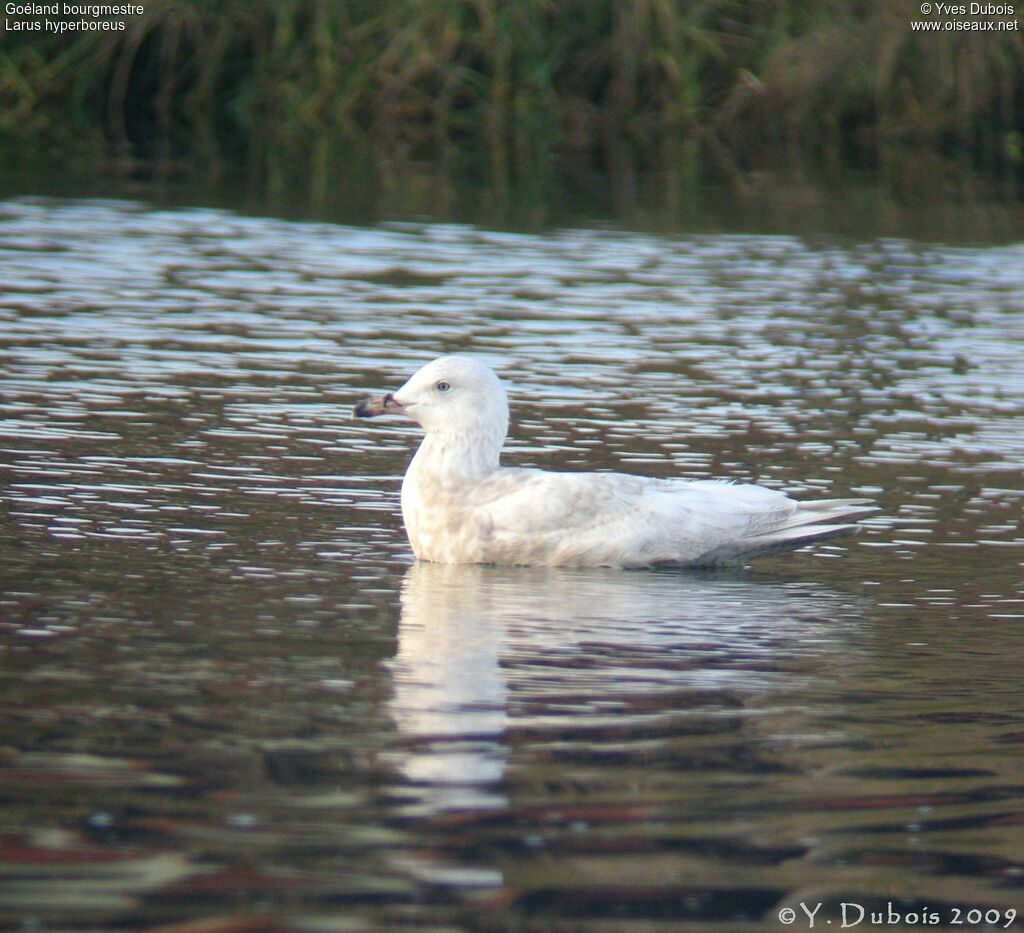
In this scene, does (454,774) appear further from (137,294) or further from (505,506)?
(137,294)

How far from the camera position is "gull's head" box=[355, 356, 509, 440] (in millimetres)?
8750

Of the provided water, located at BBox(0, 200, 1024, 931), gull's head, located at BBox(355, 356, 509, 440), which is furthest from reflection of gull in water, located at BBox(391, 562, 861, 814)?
gull's head, located at BBox(355, 356, 509, 440)

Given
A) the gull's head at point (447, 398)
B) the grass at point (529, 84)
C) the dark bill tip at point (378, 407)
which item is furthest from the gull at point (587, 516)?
the grass at point (529, 84)

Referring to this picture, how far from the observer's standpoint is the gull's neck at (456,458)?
28.1 ft

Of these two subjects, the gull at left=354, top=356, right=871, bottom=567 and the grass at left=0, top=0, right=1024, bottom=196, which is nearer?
the gull at left=354, top=356, right=871, bottom=567

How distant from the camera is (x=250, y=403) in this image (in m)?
11.8

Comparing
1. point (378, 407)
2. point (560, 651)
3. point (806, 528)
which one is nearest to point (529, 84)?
point (378, 407)

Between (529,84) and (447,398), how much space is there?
23.1 m

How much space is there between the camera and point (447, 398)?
28.8ft

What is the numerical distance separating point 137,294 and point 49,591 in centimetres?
885

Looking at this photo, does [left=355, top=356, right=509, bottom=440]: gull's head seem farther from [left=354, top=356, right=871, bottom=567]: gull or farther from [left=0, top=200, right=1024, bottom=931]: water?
[left=0, top=200, right=1024, bottom=931]: water

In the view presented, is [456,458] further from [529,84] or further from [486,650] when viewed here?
[529,84]

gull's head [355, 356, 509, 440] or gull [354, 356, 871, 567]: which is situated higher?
gull's head [355, 356, 509, 440]

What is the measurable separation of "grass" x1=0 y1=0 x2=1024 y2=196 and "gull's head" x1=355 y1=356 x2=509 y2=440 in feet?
66.0
